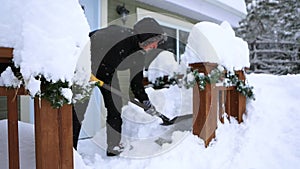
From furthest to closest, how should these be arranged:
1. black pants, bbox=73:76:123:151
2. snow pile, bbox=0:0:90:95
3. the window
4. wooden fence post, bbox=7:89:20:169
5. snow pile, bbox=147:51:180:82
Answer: the window, snow pile, bbox=147:51:180:82, black pants, bbox=73:76:123:151, wooden fence post, bbox=7:89:20:169, snow pile, bbox=0:0:90:95

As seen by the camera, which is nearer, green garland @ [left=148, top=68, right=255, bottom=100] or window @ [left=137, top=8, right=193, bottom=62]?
green garland @ [left=148, top=68, right=255, bottom=100]

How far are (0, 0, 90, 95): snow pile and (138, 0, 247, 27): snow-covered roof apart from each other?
3.44 m

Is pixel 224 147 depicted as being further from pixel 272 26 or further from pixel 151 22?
pixel 272 26

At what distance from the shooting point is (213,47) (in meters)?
3.15

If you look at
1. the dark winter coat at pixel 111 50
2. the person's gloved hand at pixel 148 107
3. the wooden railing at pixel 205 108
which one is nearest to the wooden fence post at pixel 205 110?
the wooden railing at pixel 205 108

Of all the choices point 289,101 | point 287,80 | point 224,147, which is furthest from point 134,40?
point 287,80

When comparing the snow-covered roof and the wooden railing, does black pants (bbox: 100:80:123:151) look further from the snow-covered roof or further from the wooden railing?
the snow-covered roof

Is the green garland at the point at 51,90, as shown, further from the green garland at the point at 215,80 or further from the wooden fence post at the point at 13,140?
the green garland at the point at 215,80

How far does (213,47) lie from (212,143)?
3.31 ft

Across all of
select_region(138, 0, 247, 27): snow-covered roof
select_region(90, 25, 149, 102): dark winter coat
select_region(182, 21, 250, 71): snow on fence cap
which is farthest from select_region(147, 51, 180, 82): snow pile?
select_region(90, 25, 149, 102): dark winter coat

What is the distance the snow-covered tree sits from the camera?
38.0 ft

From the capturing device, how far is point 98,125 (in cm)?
418

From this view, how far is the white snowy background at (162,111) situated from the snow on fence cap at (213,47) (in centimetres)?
1

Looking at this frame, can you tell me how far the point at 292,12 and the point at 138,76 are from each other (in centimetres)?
1127
